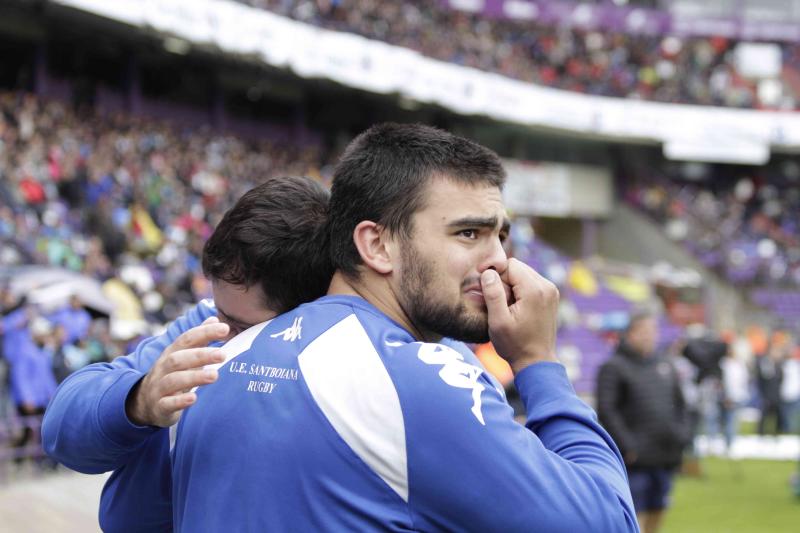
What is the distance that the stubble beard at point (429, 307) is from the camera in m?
1.72

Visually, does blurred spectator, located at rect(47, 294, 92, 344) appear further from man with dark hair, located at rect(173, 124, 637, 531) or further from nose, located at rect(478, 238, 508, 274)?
nose, located at rect(478, 238, 508, 274)

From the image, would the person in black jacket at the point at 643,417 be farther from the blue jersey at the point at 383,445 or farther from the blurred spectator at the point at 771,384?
the blurred spectator at the point at 771,384

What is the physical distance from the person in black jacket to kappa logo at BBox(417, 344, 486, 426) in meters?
4.96

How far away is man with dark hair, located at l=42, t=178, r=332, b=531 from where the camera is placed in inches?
70.5

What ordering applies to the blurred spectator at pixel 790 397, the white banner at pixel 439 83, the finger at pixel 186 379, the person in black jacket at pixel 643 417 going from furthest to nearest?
the white banner at pixel 439 83 < the blurred spectator at pixel 790 397 < the person in black jacket at pixel 643 417 < the finger at pixel 186 379

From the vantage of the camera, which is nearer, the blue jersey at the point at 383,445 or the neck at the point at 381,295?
the blue jersey at the point at 383,445

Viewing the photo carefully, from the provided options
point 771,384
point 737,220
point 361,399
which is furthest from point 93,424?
point 737,220

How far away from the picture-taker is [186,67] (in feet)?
80.5

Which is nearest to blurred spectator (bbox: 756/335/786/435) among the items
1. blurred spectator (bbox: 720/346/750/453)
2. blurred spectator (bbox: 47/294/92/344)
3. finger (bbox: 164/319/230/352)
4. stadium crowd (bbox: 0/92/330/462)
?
blurred spectator (bbox: 720/346/750/453)

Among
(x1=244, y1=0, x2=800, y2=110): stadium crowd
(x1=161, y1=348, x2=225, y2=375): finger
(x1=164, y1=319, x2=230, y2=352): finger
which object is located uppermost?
(x1=244, y1=0, x2=800, y2=110): stadium crowd

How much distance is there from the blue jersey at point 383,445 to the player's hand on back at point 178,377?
0.07 metres

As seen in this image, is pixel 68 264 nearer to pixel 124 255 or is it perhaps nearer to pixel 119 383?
pixel 124 255

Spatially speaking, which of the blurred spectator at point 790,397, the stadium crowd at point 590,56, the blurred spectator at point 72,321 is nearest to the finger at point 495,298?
the blurred spectator at point 72,321

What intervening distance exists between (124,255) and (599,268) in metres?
18.2
